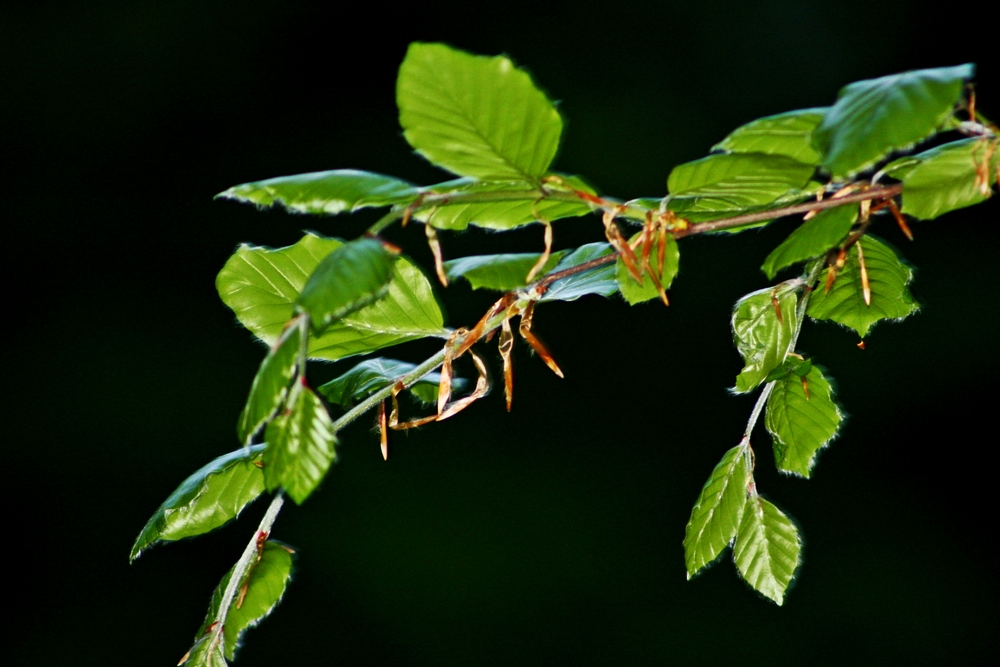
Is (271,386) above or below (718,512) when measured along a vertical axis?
above

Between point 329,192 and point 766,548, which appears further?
point 766,548

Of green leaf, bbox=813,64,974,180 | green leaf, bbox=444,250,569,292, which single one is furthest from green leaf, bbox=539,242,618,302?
green leaf, bbox=813,64,974,180

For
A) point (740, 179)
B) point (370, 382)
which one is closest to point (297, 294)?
point (370, 382)

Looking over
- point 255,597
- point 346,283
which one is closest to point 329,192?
point 346,283

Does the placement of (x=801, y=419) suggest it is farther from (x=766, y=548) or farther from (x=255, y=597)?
(x=255, y=597)

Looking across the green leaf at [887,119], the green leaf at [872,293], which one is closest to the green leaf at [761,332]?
the green leaf at [872,293]
